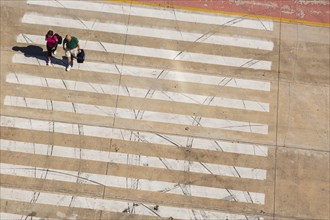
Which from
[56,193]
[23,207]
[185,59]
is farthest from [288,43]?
[23,207]

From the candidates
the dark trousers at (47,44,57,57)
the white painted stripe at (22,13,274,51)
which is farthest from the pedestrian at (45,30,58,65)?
the white painted stripe at (22,13,274,51)

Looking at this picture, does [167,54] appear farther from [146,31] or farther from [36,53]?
[36,53]

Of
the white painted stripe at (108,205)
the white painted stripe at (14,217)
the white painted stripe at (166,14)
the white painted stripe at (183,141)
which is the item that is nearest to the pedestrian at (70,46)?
the white painted stripe at (166,14)

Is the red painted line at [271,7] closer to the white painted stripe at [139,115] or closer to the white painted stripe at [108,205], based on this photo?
the white painted stripe at [139,115]

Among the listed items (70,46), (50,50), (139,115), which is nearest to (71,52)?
(70,46)

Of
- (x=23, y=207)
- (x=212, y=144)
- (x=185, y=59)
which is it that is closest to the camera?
(x=23, y=207)

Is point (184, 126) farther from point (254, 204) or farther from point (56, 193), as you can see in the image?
point (56, 193)
